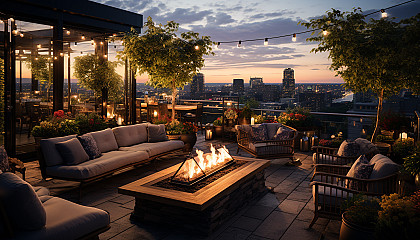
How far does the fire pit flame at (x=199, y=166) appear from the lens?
4078mm

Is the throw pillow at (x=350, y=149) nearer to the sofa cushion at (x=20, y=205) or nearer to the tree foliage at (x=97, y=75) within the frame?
the sofa cushion at (x=20, y=205)

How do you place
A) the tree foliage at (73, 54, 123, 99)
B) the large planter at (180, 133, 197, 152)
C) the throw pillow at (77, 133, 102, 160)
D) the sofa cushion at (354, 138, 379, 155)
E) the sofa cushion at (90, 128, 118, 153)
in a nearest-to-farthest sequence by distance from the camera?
the sofa cushion at (354, 138, 379, 155)
the throw pillow at (77, 133, 102, 160)
the sofa cushion at (90, 128, 118, 153)
the large planter at (180, 133, 197, 152)
the tree foliage at (73, 54, 123, 99)

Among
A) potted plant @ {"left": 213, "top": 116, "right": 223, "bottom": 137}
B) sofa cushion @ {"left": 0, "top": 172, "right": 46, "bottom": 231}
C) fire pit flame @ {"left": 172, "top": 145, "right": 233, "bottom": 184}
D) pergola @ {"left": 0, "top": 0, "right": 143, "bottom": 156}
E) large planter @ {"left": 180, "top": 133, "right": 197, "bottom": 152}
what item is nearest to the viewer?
sofa cushion @ {"left": 0, "top": 172, "right": 46, "bottom": 231}

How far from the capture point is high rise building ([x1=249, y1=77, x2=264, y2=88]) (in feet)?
62.2

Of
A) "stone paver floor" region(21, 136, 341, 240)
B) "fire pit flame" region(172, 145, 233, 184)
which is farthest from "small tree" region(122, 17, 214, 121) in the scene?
"fire pit flame" region(172, 145, 233, 184)

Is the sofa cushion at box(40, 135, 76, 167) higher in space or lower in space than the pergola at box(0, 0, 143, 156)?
lower

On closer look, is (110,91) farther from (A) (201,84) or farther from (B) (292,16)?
(A) (201,84)

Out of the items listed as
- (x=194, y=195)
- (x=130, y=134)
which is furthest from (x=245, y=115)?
(x=194, y=195)

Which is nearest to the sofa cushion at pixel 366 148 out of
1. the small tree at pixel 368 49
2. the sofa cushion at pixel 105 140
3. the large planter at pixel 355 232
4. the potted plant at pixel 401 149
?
the small tree at pixel 368 49

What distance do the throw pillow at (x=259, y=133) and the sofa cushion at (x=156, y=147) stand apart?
1.78 meters

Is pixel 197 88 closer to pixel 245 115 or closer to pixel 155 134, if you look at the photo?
pixel 245 115

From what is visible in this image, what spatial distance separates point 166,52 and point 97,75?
277 cm

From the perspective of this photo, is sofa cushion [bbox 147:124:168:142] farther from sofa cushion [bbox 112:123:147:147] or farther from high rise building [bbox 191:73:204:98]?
high rise building [bbox 191:73:204:98]

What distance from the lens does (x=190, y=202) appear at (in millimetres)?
3330
